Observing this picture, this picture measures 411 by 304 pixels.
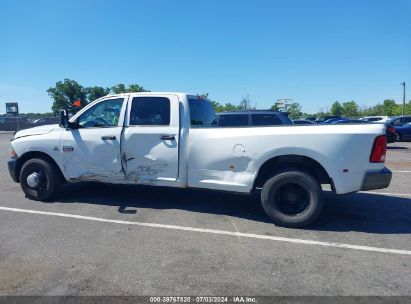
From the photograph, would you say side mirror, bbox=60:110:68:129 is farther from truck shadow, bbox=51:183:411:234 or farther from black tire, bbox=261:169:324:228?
black tire, bbox=261:169:324:228

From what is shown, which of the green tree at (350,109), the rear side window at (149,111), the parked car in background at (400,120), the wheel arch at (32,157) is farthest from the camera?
the green tree at (350,109)

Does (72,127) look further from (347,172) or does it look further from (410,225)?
(410,225)

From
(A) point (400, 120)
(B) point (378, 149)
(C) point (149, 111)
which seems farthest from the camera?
(A) point (400, 120)

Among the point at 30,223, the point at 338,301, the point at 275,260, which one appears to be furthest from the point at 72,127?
the point at 338,301

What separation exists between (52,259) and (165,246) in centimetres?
132

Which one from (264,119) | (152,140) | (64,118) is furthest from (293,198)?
(264,119)

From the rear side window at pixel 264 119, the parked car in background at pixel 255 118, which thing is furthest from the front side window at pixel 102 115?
the rear side window at pixel 264 119

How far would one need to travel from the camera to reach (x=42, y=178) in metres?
6.23

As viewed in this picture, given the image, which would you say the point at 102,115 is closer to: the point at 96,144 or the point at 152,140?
the point at 96,144

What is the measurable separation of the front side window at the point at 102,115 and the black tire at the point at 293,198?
2.89m

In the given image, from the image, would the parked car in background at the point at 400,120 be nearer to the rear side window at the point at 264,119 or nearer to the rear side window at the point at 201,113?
the rear side window at the point at 264,119

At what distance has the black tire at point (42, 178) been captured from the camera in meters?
6.14

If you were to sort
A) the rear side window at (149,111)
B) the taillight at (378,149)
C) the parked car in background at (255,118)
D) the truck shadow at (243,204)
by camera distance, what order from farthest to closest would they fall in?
the parked car in background at (255,118) → the rear side window at (149,111) → the truck shadow at (243,204) → the taillight at (378,149)

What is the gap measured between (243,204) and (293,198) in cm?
139
